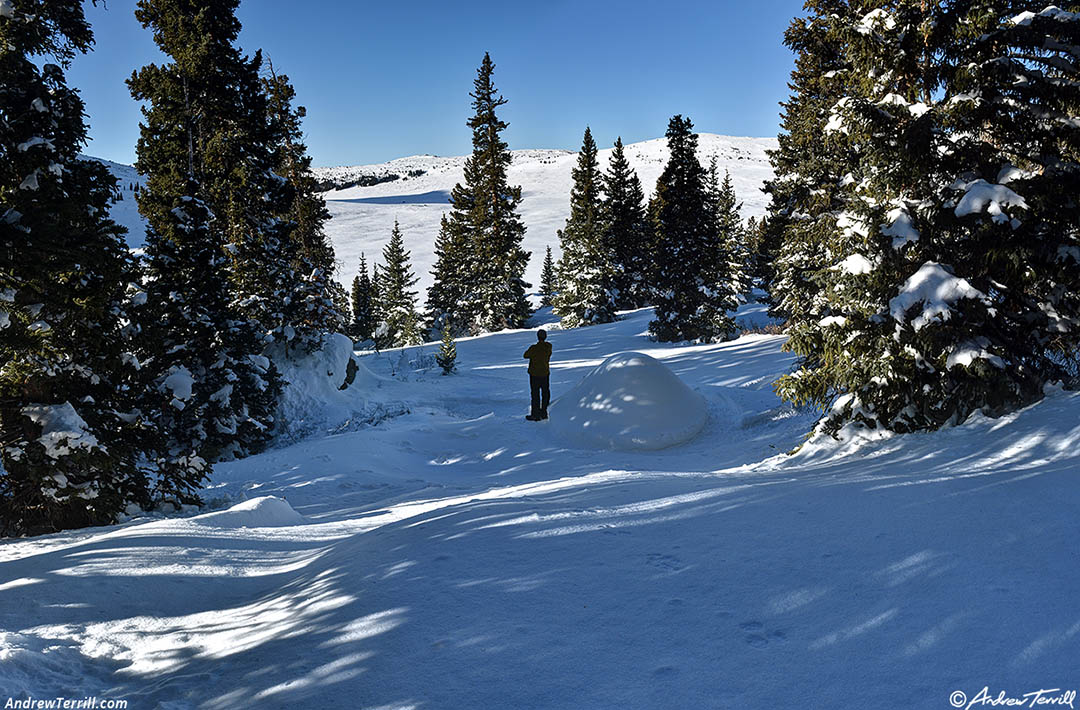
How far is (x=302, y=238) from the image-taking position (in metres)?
23.4

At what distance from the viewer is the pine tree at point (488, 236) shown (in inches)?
1413

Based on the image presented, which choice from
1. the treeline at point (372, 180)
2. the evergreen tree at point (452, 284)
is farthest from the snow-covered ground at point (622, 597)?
the treeline at point (372, 180)

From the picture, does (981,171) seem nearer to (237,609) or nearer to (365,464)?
(237,609)

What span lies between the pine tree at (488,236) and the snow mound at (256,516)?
1139 inches

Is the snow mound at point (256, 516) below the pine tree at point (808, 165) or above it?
below

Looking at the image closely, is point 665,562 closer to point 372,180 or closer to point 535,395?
point 535,395

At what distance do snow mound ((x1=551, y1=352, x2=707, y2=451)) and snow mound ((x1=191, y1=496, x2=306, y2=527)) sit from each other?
5875 millimetres

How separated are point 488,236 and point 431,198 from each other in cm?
9990

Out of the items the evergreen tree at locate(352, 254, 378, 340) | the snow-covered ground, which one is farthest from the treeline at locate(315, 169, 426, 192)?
the snow-covered ground

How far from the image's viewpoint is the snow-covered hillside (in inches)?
3482

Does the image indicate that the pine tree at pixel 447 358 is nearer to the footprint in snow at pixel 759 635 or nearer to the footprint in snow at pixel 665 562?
the footprint in snow at pixel 665 562

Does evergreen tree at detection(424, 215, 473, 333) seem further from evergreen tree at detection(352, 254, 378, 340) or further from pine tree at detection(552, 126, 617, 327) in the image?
evergreen tree at detection(352, 254, 378, 340)

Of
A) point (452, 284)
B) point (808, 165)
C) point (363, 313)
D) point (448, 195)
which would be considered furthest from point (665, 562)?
point (448, 195)

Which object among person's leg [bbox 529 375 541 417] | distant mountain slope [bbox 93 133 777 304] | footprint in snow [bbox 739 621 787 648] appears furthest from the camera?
distant mountain slope [bbox 93 133 777 304]
